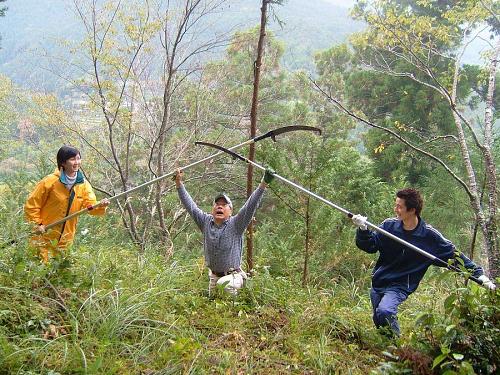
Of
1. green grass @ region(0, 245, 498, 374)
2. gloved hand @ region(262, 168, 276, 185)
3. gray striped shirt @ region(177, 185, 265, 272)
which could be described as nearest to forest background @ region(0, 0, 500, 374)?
green grass @ region(0, 245, 498, 374)

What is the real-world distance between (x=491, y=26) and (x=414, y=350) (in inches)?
296

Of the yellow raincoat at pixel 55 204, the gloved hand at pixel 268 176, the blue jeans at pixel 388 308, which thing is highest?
the gloved hand at pixel 268 176

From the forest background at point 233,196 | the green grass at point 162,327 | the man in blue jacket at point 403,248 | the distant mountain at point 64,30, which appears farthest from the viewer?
the distant mountain at point 64,30

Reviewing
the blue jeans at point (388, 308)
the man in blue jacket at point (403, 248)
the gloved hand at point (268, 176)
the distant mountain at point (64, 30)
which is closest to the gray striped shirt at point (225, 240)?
the gloved hand at point (268, 176)

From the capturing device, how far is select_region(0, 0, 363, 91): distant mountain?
9.55 meters

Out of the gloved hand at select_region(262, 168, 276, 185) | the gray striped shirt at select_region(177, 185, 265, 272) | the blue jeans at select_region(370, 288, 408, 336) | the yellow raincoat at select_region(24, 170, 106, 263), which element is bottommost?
the blue jeans at select_region(370, 288, 408, 336)

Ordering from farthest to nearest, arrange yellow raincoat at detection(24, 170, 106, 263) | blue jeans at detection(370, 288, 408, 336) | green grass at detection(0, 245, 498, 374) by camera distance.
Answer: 1. yellow raincoat at detection(24, 170, 106, 263)
2. blue jeans at detection(370, 288, 408, 336)
3. green grass at detection(0, 245, 498, 374)

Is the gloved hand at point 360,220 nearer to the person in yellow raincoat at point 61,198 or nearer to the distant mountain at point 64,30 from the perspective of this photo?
the person in yellow raincoat at point 61,198

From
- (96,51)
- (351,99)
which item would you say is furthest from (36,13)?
(96,51)

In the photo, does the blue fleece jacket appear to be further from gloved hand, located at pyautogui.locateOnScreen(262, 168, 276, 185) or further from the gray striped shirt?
the gray striped shirt

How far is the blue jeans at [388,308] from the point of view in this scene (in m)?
3.71

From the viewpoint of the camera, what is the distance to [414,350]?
225 centimetres

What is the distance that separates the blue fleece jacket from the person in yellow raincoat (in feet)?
8.29

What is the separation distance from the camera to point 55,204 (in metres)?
4.18
